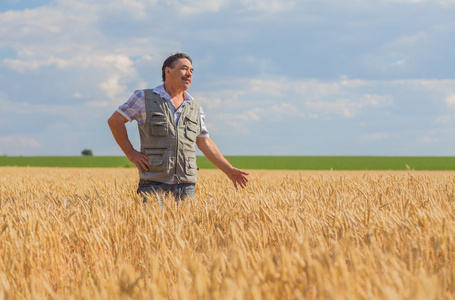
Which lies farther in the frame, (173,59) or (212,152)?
(212,152)

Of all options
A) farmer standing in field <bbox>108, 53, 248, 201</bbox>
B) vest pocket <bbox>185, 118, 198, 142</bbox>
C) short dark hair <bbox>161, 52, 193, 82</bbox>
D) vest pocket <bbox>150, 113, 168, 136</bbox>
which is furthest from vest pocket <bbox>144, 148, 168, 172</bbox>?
short dark hair <bbox>161, 52, 193, 82</bbox>

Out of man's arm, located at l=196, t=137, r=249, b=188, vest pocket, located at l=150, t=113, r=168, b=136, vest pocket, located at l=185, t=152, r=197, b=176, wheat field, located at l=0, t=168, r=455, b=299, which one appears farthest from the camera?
man's arm, located at l=196, t=137, r=249, b=188

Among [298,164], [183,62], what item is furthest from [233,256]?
[298,164]

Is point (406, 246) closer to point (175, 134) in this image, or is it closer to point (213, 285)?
point (213, 285)

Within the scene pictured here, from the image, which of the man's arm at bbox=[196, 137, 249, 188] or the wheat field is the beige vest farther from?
the wheat field

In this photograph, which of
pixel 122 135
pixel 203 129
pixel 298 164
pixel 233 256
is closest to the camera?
pixel 233 256

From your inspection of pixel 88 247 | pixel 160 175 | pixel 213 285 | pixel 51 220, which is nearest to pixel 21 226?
pixel 51 220

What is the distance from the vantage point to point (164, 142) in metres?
4.44

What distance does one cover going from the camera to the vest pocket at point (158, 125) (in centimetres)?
441

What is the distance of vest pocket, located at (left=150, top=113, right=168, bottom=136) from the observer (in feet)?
14.5

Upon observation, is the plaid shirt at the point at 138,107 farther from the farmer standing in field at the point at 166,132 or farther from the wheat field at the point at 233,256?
the wheat field at the point at 233,256

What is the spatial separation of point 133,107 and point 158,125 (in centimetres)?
33

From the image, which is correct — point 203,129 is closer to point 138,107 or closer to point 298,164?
point 138,107

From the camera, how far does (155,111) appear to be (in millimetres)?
4418
